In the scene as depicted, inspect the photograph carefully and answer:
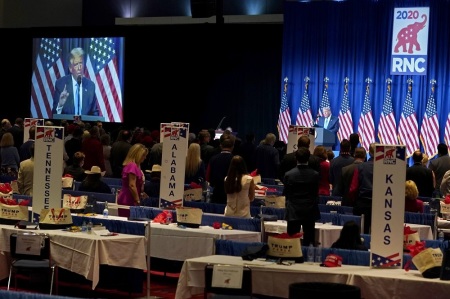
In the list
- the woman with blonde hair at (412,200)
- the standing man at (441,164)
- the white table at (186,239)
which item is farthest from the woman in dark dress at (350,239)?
the standing man at (441,164)

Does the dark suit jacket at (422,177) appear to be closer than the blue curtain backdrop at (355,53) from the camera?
Yes

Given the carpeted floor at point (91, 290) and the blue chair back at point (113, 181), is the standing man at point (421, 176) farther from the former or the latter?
the blue chair back at point (113, 181)

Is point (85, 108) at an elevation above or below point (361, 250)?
above

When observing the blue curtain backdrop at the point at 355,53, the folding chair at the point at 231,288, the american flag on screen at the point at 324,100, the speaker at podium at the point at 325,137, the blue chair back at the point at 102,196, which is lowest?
→ the folding chair at the point at 231,288

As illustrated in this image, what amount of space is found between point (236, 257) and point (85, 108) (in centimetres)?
1942

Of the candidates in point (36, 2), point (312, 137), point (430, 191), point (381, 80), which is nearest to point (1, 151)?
point (312, 137)

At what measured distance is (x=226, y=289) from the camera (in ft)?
27.9

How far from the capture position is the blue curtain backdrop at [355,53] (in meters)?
23.6

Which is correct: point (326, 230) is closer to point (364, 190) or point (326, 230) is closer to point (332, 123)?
point (364, 190)

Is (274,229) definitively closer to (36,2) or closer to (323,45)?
(323,45)

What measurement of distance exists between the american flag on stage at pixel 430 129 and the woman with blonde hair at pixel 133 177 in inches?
448

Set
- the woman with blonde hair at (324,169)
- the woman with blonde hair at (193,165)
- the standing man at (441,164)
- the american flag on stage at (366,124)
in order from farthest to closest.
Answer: the american flag on stage at (366,124) < the standing man at (441,164) < the woman with blonde hair at (324,169) < the woman with blonde hair at (193,165)

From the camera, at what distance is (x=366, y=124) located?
24375 mm

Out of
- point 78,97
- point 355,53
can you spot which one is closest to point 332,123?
point 355,53
